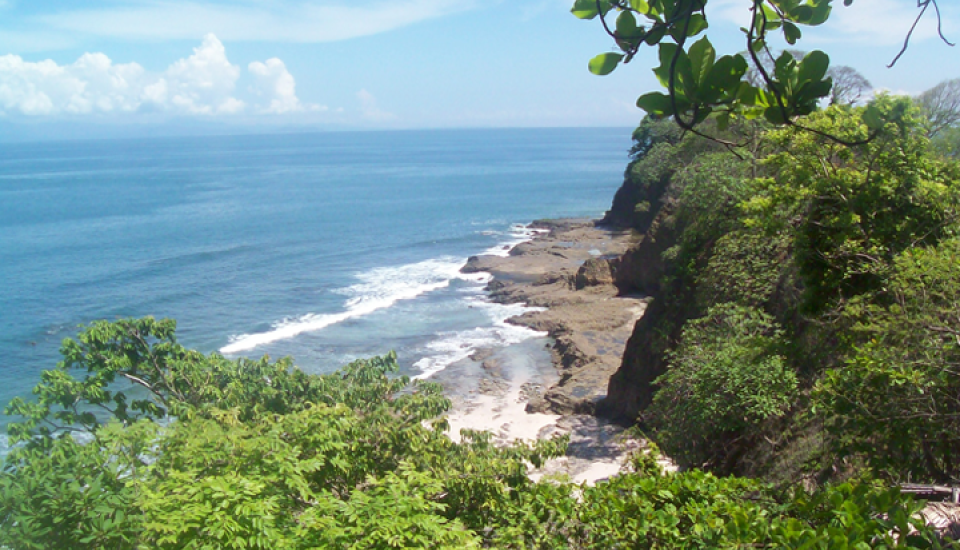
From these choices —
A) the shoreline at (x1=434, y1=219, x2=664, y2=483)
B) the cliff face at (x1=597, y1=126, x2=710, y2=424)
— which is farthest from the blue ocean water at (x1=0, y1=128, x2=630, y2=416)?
the cliff face at (x1=597, y1=126, x2=710, y2=424)

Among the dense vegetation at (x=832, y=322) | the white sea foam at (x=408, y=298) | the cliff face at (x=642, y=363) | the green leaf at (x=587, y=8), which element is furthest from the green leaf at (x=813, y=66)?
the white sea foam at (x=408, y=298)

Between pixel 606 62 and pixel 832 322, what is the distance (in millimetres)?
8838

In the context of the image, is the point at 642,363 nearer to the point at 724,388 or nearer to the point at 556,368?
the point at 556,368

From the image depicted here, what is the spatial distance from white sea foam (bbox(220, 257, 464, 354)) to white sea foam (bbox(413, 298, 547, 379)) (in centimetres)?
669

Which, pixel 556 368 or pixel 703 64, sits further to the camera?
pixel 556 368

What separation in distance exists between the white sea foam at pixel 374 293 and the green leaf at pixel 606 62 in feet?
103

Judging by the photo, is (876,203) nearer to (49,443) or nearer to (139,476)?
(139,476)

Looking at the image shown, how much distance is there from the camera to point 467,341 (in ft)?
106

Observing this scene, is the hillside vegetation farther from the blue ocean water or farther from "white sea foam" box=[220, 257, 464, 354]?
"white sea foam" box=[220, 257, 464, 354]

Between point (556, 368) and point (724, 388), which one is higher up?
point (724, 388)

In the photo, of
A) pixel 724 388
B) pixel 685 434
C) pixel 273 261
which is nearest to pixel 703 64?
pixel 724 388

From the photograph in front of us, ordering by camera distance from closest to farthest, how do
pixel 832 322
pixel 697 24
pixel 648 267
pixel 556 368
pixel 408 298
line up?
pixel 697 24
pixel 832 322
pixel 556 368
pixel 648 267
pixel 408 298

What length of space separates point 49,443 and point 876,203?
13796 millimetres

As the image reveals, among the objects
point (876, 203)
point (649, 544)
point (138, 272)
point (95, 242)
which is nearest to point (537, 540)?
point (649, 544)
